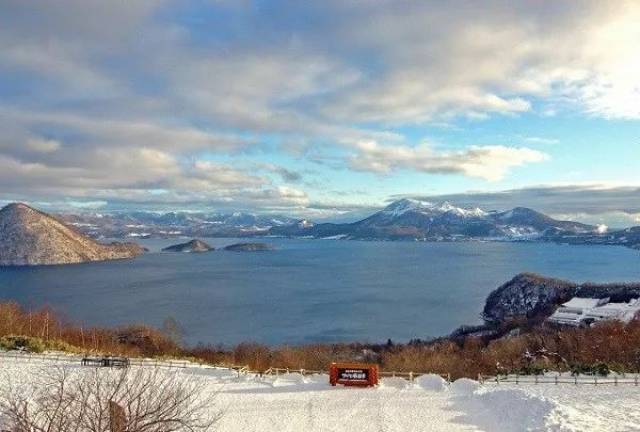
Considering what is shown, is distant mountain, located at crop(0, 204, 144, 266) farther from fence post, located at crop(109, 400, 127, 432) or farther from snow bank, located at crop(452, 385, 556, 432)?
fence post, located at crop(109, 400, 127, 432)

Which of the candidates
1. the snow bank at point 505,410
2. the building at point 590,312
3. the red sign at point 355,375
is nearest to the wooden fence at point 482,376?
the red sign at point 355,375

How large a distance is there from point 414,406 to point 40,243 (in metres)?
164

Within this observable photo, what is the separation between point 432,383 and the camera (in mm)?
19344

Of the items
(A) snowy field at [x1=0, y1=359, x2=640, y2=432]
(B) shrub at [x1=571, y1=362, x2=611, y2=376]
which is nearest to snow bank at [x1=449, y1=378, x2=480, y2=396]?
(A) snowy field at [x1=0, y1=359, x2=640, y2=432]

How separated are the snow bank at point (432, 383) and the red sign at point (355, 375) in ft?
5.68

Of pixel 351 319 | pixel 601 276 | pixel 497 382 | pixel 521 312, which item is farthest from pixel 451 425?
pixel 601 276

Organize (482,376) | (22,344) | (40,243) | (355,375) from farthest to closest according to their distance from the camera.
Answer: (40,243), (22,344), (482,376), (355,375)

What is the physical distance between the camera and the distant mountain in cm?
15025

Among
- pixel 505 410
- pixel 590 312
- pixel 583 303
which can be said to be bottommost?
pixel 590 312

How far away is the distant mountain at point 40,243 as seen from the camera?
493 feet

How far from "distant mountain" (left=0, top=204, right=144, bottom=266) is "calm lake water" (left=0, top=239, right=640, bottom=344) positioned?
11.6 metres

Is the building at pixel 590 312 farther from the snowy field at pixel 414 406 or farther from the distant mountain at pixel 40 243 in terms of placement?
the distant mountain at pixel 40 243

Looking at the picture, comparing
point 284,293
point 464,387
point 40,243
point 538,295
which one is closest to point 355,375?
point 464,387

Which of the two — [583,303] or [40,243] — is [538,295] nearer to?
[583,303]
